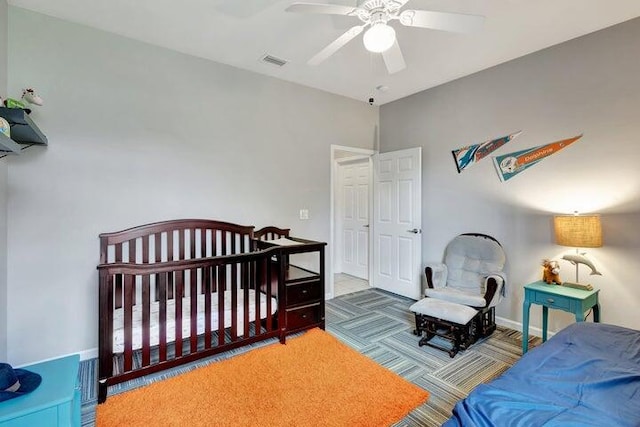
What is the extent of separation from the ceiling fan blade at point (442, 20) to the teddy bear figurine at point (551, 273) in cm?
213

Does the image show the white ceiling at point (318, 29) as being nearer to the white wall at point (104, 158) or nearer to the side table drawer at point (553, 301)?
the white wall at point (104, 158)

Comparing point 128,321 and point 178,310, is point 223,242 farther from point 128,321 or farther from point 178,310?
point 128,321

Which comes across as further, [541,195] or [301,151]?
[301,151]

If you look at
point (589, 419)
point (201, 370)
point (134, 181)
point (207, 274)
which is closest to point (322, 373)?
point (201, 370)

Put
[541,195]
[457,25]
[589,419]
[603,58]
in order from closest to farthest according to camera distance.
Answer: [589,419], [457,25], [603,58], [541,195]

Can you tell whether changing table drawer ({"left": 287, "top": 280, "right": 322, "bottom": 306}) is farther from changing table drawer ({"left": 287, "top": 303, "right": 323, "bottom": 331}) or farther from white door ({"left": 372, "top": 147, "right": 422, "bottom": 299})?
white door ({"left": 372, "top": 147, "right": 422, "bottom": 299})

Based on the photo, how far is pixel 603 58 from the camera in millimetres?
2523

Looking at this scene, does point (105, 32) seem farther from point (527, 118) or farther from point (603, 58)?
point (603, 58)

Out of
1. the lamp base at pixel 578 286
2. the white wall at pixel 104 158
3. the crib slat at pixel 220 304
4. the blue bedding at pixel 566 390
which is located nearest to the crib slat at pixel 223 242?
the white wall at pixel 104 158

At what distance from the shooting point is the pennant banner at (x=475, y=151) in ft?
10.4

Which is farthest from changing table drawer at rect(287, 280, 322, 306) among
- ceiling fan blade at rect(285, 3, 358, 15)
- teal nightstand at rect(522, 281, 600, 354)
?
ceiling fan blade at rect(285, 3, 358, 15)

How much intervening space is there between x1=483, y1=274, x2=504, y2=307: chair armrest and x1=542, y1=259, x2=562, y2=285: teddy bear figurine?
34 centimetres

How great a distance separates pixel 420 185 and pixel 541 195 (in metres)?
1.32

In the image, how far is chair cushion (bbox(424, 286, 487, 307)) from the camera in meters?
2.72
